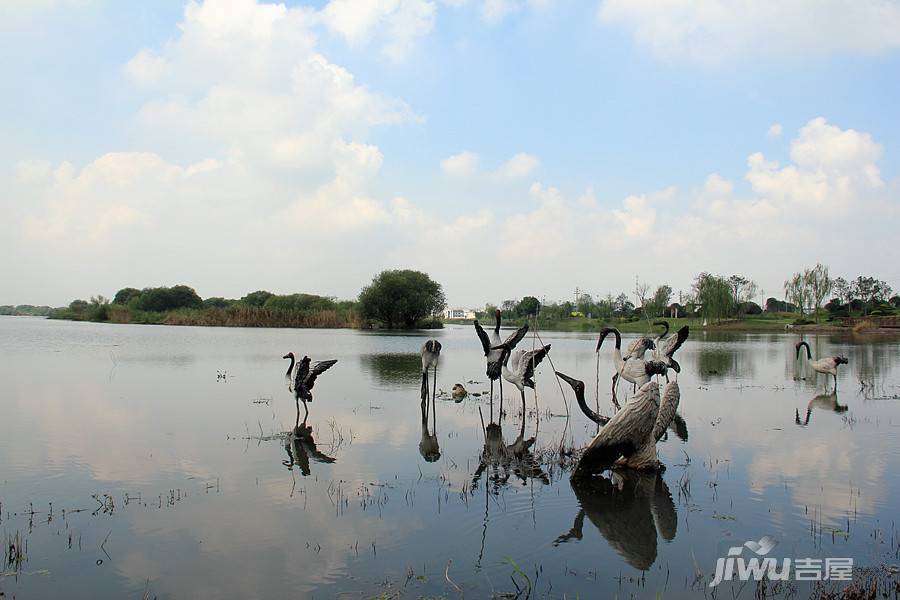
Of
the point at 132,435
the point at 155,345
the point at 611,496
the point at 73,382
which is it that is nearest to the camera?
the point at 611,496

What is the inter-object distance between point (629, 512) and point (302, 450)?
4.57m

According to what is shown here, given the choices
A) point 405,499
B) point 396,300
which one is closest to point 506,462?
point 405,499

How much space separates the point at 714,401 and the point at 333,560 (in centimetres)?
1139

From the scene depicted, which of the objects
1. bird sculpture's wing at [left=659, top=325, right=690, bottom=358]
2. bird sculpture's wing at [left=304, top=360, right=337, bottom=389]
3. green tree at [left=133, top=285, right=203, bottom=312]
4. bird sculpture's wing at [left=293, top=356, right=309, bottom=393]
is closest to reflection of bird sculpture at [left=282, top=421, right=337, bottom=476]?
bird sculpture's wing at [left=293, top=356, right=309, bottom=393]

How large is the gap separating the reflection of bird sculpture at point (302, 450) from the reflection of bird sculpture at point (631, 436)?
325cm

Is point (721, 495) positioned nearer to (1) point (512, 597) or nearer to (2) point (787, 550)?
(2) point (787, 550)

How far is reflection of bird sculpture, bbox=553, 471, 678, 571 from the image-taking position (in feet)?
18.0

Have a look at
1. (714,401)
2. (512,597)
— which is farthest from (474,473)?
(714,401)

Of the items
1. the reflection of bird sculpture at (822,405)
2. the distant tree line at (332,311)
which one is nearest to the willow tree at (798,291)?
the distant tree line at (332,311)

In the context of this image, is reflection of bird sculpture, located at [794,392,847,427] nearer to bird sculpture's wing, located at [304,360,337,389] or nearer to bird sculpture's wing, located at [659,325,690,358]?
bird sculpture's wing, located at [659,325,690,358]

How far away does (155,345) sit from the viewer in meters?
30.5

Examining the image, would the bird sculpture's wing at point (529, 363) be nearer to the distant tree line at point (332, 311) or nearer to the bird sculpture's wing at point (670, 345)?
the bird sculpture's wing at point (670, 345)

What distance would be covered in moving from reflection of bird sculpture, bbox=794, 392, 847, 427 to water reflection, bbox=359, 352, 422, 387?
885 centimetres

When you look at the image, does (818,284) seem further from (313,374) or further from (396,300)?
(313,374)
